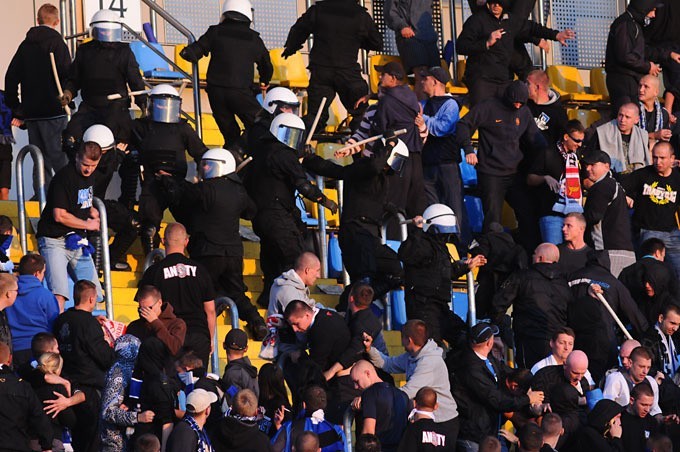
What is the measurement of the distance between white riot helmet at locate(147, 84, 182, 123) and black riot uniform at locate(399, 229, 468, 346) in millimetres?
2090

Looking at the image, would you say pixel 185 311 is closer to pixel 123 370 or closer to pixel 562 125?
pixel 123 370

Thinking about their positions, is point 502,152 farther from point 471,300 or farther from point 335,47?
point 471,300

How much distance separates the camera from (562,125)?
17.7 metres

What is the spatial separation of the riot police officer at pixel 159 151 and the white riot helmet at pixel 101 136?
473 millimetres

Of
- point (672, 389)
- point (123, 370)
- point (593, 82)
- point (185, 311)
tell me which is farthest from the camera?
point (593, 82)

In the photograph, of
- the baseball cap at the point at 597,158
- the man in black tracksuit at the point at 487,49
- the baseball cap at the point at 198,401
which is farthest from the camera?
the man in black tracksuit at the point at 487,49

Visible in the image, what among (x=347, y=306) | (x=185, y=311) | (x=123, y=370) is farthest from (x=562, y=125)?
(x=123, y=370)

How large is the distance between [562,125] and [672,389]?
3.51m

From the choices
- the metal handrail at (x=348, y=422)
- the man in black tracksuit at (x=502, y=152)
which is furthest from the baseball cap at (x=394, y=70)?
the metal handrail at (x=348, y=422)

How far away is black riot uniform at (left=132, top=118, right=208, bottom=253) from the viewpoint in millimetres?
15219

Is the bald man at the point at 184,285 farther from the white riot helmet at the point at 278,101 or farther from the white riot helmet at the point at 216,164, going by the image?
the white riot helmet at the point at 278,101

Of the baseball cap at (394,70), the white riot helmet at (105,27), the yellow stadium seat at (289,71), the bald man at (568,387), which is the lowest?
the bald man at (568,387)

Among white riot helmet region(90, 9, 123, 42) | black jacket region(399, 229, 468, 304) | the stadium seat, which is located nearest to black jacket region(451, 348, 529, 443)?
black jacket region(399, 229, 468, 304)

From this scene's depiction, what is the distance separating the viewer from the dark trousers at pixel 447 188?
17.0 m
